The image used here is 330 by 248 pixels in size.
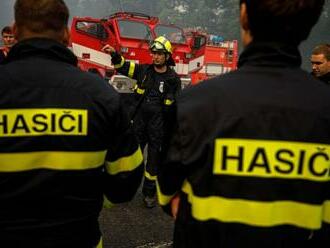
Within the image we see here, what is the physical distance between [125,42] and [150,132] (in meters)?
5.93

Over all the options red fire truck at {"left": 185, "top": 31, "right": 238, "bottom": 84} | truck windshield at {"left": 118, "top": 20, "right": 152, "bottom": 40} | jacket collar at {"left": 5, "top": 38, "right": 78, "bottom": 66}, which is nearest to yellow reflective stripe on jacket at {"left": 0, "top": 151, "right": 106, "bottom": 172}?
jacket collar at {"left": 5, "top": 38, "right": 78, "bottom": 66}

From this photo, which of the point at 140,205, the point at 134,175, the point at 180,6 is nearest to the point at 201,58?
the point at 140,205

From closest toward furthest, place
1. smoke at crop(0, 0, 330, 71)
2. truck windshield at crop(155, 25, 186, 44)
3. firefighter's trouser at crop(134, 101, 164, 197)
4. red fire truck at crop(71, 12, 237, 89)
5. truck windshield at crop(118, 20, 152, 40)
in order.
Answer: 1. firefighter's trouser at crop(134, 101, 164, 197)
2. red fire truck at crop(71, 12, 237, 89)
3. truck windshield at crop(118, 20, 152, 40)
4. truck windshield at crop(155, 25, 186, 44)
5. smoke at crop(0, 0, 330, 71)

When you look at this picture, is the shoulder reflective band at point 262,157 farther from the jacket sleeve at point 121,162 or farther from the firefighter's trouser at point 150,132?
the firefighter's trouser at point 150,132

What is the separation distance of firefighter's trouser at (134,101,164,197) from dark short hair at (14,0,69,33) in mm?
3146

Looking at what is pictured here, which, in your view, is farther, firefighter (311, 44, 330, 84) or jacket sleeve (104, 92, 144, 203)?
firefighter (311, 44, 330, 84)

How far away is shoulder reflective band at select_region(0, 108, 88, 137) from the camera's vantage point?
1674 millimetres

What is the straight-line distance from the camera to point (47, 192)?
5.54 feet

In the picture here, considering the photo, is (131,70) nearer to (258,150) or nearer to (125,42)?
(258,150)

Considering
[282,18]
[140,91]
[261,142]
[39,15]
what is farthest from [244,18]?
[140,91]

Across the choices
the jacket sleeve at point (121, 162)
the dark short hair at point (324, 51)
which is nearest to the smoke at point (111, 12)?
the dark short hair at point (324, 51)

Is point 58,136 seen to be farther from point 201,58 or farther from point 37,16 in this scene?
point 201,58

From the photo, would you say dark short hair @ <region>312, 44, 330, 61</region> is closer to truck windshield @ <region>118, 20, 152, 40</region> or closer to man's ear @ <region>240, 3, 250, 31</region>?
man's ear @ <region>240, 3, 250, 31</region>

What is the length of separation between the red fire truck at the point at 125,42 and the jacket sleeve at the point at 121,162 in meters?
7.09
